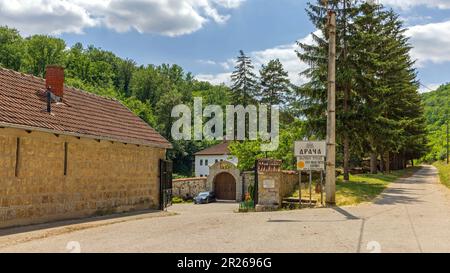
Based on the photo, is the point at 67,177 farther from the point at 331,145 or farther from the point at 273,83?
the point at 273,83

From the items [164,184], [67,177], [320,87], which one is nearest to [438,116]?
[320,87]

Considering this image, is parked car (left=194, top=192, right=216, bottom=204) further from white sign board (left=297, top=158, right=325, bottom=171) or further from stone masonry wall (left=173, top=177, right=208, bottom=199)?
white sign board (left=297, top=158, right=325, bottom=171)

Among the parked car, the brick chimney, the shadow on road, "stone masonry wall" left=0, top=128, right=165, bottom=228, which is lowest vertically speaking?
the parked car

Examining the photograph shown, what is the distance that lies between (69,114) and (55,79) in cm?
193

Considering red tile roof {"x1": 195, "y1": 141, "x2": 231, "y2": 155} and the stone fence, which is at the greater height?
red tile roof {"x1": 195, "y1": 141, "x2": 231, "y2": 155}

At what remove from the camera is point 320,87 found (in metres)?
28.5

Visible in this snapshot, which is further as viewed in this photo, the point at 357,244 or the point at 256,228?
the point at 256,228

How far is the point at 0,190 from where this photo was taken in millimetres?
13047

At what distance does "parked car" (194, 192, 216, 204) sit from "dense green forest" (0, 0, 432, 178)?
4.40 m

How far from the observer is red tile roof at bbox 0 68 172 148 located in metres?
14.3

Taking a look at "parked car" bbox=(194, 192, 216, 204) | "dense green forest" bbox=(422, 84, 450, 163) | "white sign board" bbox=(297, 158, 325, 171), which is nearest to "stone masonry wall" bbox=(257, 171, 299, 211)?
"white sign board" bbox=(297, 158, 325, 171)
